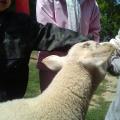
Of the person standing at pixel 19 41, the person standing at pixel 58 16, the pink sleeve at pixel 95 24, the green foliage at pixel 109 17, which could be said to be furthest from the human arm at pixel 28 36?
the green foliage at pixel 109 17

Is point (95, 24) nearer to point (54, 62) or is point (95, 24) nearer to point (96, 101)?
point (54, 62)

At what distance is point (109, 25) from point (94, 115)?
8.50 metres

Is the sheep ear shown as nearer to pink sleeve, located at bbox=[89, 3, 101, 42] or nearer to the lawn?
pink sleeve, located at bbox=[89, 3, 101, 42]

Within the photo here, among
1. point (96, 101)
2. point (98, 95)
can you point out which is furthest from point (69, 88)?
point (98, 95)

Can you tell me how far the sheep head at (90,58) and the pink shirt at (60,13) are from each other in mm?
705

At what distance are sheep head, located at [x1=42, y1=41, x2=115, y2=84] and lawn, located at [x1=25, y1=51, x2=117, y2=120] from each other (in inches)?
120

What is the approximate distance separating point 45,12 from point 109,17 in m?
11.5

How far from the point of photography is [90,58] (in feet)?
15.5

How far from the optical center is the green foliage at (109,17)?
632 inches

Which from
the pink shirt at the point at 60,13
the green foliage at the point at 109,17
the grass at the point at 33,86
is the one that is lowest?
the green foliage at the point at 109,17

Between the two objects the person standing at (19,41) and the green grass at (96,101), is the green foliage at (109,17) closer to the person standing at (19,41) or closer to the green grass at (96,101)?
the green grass at (96,101)

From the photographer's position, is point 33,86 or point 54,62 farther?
point 33,86

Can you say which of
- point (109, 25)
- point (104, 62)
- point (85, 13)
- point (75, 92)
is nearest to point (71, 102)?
point (75, 92)

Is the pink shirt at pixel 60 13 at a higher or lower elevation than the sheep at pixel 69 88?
higher
